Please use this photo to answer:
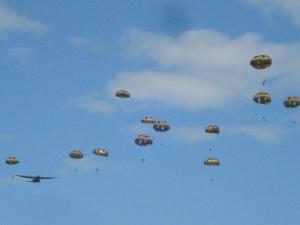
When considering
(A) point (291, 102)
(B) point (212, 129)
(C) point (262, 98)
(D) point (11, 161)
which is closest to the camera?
(C) point (262, 98)

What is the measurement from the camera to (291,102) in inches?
4796

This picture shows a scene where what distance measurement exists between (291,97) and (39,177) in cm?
5069

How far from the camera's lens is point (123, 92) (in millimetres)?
131250

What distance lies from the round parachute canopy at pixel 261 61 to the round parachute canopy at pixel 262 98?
25.1 ft

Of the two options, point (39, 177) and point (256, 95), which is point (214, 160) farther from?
point (39, 177)

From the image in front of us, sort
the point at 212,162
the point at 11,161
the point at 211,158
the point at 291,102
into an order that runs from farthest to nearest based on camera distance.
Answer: the point at 11,161 → the point at 211,158 → the point at 212,162 → the point at 291,102

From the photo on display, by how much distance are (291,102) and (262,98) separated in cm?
543

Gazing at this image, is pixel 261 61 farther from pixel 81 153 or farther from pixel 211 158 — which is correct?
pixel 81 153

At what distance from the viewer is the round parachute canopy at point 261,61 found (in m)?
113

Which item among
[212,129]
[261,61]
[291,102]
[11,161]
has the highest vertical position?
[261,61]

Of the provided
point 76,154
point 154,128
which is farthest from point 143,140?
point 76,154

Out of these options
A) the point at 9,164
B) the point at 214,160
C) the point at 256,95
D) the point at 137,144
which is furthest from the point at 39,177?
the point at 256,95

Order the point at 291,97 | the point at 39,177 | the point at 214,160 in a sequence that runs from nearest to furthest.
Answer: the point at 291,97, the point at 214,160, the point at 39,177

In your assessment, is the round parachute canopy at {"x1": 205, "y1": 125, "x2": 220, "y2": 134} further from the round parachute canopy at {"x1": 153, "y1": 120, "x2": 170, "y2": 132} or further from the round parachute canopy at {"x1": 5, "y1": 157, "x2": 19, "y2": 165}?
the round parachute canopy at {"x1": 5, "y1": 157, "x2": 19, "y2": 165}
